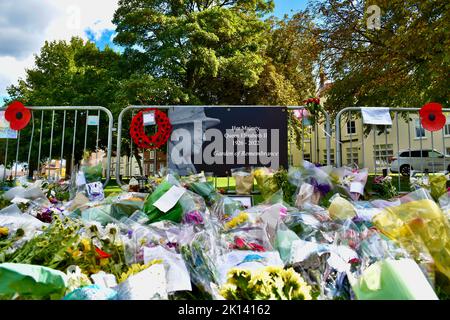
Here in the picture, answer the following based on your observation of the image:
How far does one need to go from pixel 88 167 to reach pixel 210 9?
50.7 ft

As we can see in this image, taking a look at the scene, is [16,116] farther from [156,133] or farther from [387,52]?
[387,52]

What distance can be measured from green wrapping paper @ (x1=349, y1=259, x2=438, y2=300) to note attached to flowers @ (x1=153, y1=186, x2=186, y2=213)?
1741 millimetres

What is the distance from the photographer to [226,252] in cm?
191

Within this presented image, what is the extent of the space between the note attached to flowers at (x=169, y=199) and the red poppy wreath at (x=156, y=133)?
193 centimetres

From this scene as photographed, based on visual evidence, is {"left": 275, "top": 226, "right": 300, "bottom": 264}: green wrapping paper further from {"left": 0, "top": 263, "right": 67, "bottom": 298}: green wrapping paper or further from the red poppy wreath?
the red poppy wreath

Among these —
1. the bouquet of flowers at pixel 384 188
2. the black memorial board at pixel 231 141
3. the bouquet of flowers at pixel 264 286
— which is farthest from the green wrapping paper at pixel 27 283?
the bouquet of flowers at pixel 384 188

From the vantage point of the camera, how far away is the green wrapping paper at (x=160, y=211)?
2.73 m

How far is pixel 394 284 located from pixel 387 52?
33.2ft

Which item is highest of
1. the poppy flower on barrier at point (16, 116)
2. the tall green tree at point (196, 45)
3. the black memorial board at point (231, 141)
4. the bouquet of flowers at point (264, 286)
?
the tall green tree at point (196, 45)

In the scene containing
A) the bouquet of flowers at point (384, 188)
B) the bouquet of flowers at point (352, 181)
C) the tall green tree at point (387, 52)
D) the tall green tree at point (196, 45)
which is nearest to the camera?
the bouquet of flowers at point (352, 181)

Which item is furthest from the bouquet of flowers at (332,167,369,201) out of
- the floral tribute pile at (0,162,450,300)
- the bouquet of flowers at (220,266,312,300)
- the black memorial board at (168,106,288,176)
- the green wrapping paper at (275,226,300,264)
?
the bouquet of flowers at (220,266,312,300)

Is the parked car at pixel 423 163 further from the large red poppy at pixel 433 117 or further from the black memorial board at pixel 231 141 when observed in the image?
the black memorial board at pixel 231 141
